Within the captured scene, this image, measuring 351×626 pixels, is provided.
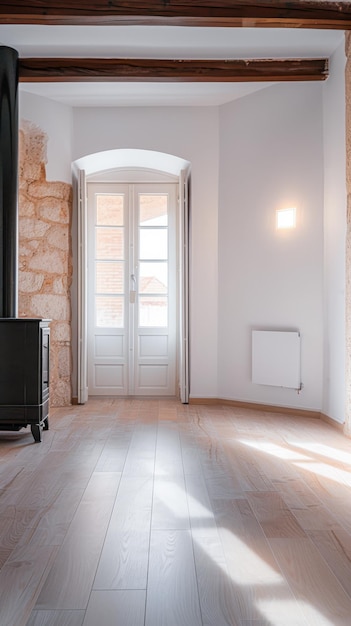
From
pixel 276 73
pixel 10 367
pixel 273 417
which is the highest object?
pixel 276 73

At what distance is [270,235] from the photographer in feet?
18.1

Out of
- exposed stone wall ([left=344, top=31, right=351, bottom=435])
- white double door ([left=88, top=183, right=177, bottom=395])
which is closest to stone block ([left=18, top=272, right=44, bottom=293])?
white double door ([left=88, top=183, right=177, bottom=395])

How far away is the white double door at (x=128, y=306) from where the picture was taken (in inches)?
253

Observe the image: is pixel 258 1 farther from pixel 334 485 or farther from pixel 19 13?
pixel 334 485

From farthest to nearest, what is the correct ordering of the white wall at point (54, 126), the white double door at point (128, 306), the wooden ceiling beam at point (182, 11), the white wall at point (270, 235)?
the white double door at point (128, 306) → the white wall at point (54, 126) → the white wall at point (270, 235) → the wooden ceiling beam at point (182, 11)

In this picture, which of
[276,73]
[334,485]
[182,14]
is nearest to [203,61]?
[276,73]

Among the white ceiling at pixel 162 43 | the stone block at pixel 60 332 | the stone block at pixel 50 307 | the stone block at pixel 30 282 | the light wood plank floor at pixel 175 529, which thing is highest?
the white ceiling at pixel 162 43

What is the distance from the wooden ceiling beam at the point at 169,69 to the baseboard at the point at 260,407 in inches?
115

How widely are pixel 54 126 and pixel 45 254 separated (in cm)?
127

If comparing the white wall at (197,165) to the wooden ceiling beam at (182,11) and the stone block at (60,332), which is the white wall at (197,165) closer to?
the stone block at (60,332)

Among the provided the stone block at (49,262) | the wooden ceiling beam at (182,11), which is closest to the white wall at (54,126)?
the stone block at (49,262)

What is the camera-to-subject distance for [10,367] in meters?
4.19

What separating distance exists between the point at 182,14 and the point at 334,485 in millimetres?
3234

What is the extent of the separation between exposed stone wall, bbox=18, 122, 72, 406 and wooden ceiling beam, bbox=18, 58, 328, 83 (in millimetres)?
749
